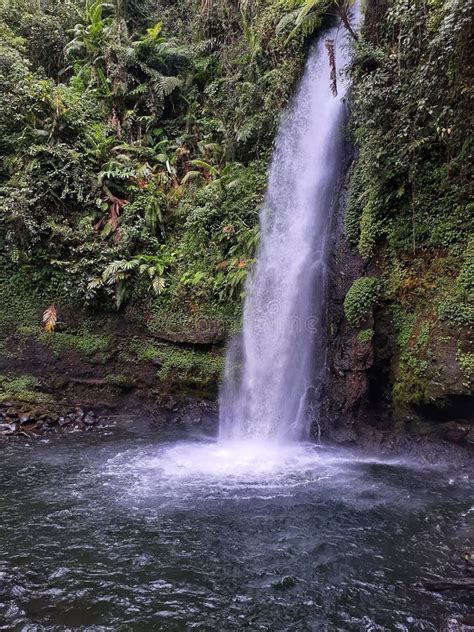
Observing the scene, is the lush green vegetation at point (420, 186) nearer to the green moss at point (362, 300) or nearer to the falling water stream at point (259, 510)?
the green moss at point (362, 300)

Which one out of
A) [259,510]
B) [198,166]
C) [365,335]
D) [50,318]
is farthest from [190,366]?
[198,166]

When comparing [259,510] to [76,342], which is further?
[76,342]

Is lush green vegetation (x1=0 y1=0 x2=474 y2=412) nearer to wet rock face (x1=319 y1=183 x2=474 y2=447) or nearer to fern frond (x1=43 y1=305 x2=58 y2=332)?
wet rock face (x1=319 y1=183 x2=474 y2=447)

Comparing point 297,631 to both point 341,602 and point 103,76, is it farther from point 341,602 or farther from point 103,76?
point 103,76

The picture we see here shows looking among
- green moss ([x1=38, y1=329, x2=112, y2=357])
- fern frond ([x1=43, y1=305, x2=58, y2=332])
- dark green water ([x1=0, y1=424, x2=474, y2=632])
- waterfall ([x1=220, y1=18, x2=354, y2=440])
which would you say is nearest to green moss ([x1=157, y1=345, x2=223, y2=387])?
waterfall ([x1=220, y1=18, x2=354, y2=440])

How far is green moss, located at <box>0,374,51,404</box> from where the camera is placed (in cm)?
1123

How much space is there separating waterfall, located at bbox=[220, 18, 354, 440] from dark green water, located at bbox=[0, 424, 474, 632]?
155 centimetres

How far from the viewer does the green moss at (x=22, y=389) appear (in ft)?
36.8

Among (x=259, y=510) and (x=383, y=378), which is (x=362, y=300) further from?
(x=259, y=510)

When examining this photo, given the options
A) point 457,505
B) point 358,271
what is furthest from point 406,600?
point 358,271

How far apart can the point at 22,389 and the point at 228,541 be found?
26.0ft

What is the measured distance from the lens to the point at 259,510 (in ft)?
21.2

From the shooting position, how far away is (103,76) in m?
14.6

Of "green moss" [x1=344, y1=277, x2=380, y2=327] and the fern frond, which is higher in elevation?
"green moss" [x1=344, y1=277, x2=380, y2=327]
